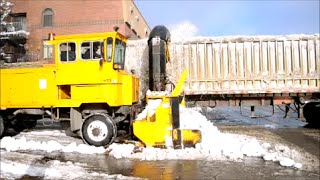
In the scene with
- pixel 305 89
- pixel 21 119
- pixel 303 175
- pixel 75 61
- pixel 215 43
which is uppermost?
pixel 215 43

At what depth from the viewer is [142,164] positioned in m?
8.02

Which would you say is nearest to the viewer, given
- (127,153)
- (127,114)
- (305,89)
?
(127,153)

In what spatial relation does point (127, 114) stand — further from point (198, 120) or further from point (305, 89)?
point (305, 89)

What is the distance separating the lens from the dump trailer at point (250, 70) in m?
13.4

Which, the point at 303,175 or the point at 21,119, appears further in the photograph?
the point at 21,119

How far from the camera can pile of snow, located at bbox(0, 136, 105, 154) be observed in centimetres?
953

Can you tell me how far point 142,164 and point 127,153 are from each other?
1015 mm

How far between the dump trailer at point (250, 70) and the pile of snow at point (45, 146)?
499cm

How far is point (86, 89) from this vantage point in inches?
400

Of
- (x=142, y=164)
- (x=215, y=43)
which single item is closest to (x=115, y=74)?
(x=142, y=164)

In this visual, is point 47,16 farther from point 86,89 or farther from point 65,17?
point 86,89

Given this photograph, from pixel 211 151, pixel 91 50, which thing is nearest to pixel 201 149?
pixel 211 151

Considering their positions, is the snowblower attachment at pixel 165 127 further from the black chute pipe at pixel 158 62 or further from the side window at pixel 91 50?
the black chute pipe at pixel 158 62

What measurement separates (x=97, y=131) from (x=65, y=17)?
28.5 meters
